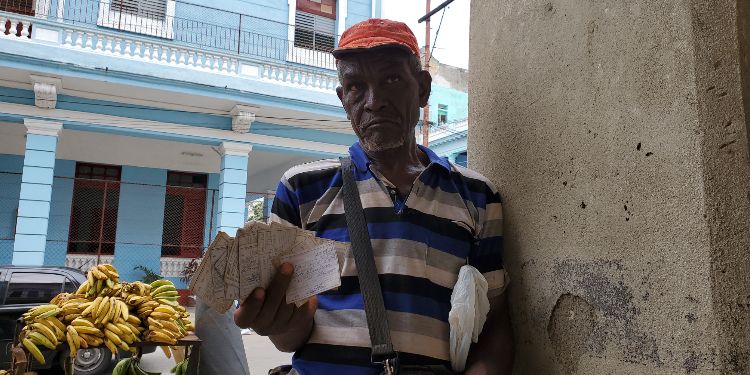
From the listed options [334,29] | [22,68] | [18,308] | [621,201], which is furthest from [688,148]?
[334,29]

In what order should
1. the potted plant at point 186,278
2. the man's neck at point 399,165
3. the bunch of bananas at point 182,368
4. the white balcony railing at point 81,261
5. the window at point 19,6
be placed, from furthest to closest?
the potted plant at point 186,278 < the white balcony railing at point 81,261 < the window at point 19,6 < the bunch of bananas at point 182,368 < the man's neck at point 399,165

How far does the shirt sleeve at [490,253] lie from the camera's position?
153 centimetres

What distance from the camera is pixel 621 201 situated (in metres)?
1.18

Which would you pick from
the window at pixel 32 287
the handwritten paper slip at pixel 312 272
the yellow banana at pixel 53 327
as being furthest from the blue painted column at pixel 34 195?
the handwritten paper slip at pixel 312 272

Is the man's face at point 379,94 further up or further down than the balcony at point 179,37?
further down

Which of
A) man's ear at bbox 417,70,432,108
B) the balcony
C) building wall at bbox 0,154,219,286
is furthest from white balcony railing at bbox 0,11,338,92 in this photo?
man's ear at bbox 417,70,432,108

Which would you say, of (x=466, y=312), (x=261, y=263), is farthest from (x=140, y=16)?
(x=466, y=312)

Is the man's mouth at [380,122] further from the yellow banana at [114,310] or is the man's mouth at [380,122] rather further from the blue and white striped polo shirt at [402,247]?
the yellow banana at [114,310]

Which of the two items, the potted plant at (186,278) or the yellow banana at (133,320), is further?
the potted plant at (186,278)

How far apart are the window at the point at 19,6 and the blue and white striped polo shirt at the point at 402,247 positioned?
33.0ft

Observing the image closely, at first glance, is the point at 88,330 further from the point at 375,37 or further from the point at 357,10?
the point at 357,10

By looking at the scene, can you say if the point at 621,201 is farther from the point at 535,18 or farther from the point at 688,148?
the point at 535,18

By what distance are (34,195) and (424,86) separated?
8.74 m

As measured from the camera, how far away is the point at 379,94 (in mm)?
1558
